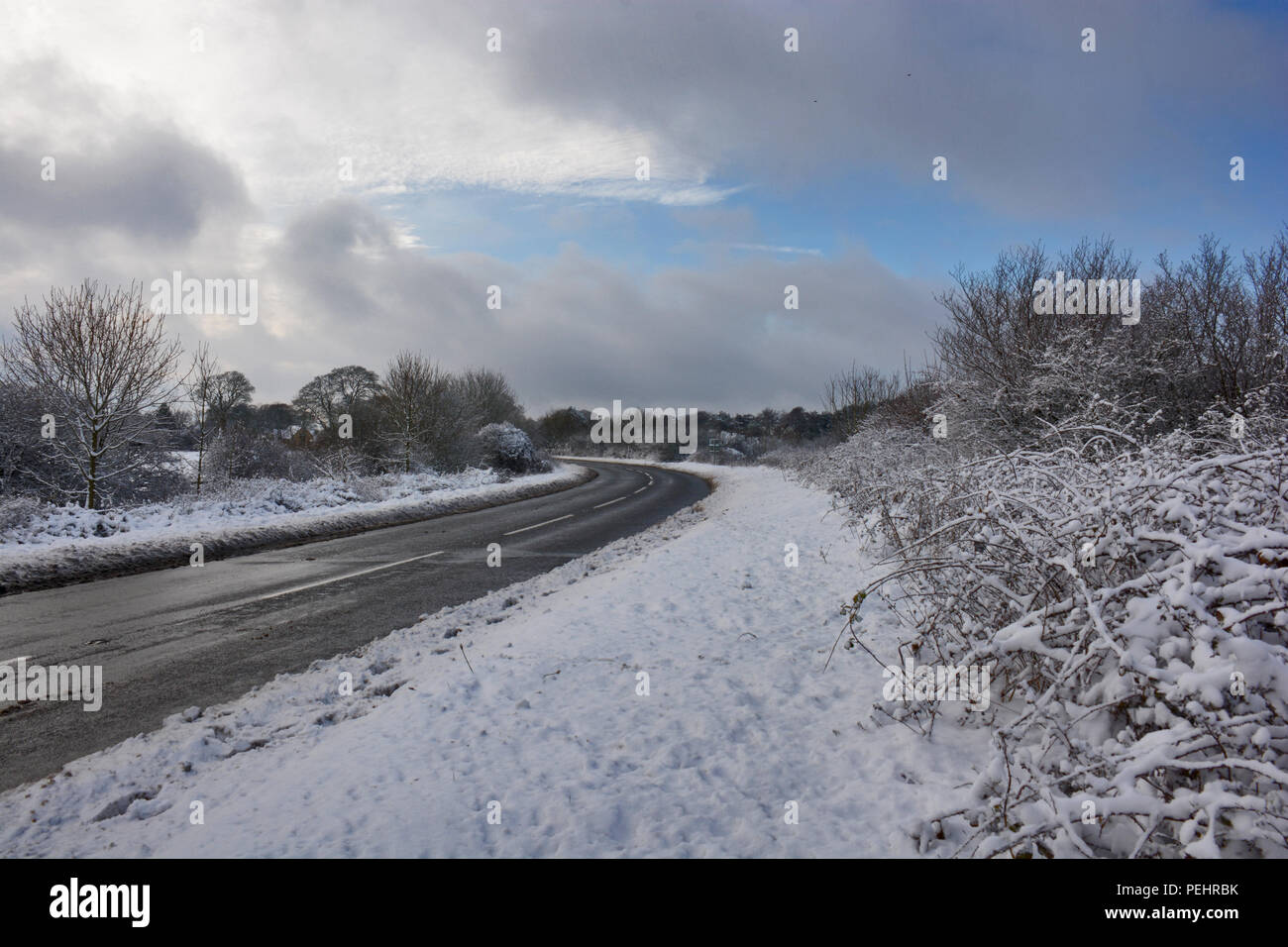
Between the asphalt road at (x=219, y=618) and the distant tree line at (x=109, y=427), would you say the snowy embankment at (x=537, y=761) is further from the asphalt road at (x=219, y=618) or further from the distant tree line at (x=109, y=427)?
the distant tree line at (x=109, y=427)

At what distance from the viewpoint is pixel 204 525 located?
13078 millimetres

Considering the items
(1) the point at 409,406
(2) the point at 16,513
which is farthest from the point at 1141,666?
(1) the point at 409,406

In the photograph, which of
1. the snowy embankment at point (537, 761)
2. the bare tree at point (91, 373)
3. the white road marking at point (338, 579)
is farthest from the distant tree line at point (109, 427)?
the snowy embankment at point (537, 761)

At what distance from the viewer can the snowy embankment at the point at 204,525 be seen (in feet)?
31.7

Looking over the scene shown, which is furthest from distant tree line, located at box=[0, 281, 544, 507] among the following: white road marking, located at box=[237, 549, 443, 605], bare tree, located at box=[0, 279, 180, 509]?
white road marking, located at box=[237, 549, 443, 605]

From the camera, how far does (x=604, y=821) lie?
287 centimetres

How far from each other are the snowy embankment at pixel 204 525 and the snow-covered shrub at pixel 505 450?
11733 mm

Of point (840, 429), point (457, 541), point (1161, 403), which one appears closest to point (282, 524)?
point (457, 541)

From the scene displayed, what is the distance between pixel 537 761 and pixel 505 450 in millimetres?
31871

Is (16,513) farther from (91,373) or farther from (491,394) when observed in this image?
(491,394)

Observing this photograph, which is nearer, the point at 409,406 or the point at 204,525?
the point at 204,525
